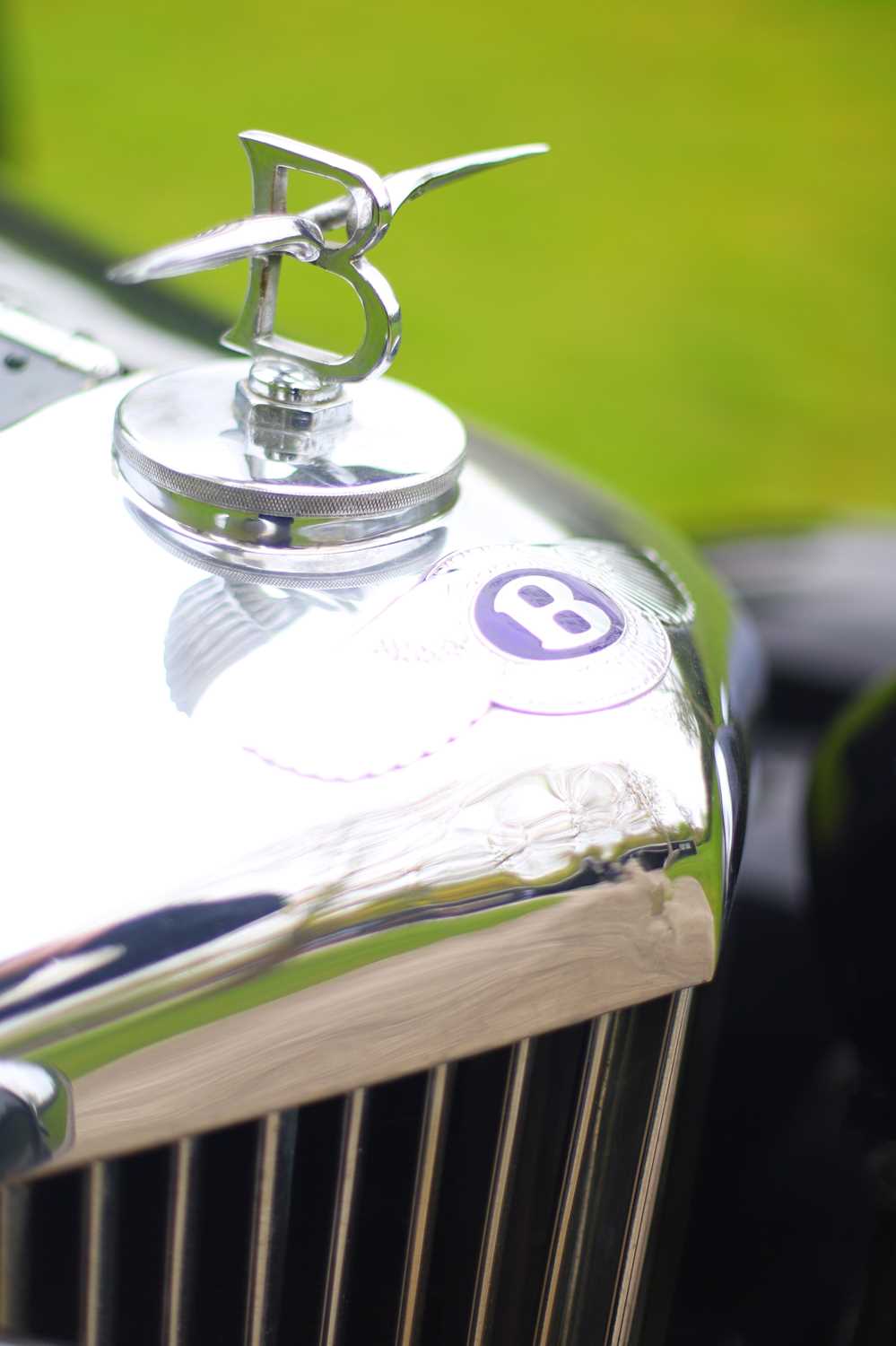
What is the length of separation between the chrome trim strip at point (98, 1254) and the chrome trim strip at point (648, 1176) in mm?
280

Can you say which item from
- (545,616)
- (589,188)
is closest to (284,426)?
(545,616)

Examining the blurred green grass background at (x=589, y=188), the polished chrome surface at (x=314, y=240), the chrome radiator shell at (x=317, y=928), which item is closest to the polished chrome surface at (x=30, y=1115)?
the chrome radiator shell at (x=317, y=928)

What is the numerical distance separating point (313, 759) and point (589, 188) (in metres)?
5.94

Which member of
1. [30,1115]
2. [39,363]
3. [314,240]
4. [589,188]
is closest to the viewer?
[30,1115]

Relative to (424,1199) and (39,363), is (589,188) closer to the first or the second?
(39,363)

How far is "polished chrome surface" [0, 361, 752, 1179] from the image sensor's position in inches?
24.3

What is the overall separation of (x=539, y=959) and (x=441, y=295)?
4.49 meters

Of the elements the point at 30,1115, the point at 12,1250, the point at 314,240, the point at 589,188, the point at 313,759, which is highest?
the point at 314,240

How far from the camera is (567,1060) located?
71cm

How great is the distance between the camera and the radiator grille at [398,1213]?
702 millimetres

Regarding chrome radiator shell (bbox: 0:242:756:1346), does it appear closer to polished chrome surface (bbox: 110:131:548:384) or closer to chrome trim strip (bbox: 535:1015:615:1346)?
chrome trim strip (bbox: 535:1015:615:1346)

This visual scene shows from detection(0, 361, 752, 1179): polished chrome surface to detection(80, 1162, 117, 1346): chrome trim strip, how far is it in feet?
0.30

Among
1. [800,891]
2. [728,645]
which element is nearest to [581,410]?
[800,891]

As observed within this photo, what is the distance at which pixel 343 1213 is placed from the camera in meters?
0.70
